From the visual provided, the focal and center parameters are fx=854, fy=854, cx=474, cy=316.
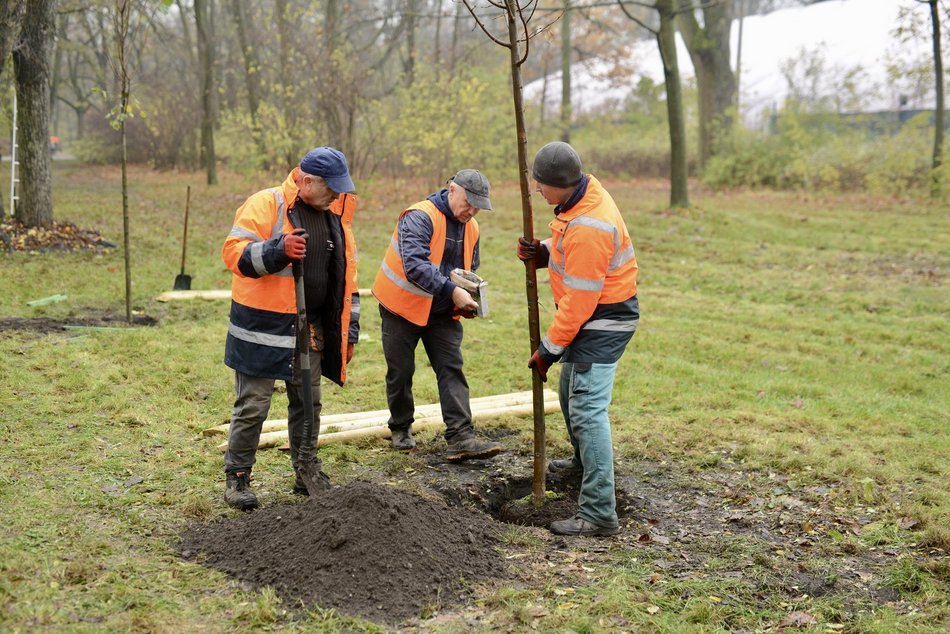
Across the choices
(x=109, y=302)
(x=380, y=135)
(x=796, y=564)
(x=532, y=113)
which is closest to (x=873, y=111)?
A: (x=532, y=113)

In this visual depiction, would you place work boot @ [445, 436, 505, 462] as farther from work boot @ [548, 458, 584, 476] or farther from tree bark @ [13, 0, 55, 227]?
tree bark @ [13, 0, 55, 227]

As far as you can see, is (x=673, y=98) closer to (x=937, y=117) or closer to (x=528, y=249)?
(x=937, y=117)

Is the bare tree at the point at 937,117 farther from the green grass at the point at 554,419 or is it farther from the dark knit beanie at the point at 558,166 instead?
the dark knit beanie at the point at 558,166

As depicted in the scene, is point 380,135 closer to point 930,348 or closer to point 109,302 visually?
point 109,302

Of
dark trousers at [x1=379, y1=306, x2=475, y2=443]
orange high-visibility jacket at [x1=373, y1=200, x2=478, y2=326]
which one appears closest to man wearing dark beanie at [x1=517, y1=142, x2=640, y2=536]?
orange high-visibility jacket at [x1=373, y1=200, x2=478, y2=326]

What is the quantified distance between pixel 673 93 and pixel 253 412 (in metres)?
15.5

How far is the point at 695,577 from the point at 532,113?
1148 inches

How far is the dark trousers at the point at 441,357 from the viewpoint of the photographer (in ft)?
20.0

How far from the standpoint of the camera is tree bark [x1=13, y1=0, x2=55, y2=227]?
13.4 m

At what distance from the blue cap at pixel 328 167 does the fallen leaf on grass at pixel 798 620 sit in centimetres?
308

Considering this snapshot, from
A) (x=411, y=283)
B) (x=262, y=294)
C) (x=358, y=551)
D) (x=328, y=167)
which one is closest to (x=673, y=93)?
(x=411, y=283)

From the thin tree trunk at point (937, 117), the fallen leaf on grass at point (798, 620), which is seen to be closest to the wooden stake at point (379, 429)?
the fallen leaf on grass at point (798, 620)

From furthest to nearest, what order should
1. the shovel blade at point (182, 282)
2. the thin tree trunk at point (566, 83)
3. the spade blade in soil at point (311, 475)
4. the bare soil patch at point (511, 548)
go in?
the thin tree trunk at point (566, 83) < the shovel blade at point (182, 282) < the spade blade in soil at point (311, 475) < the bare soil patch at point (511, 548)

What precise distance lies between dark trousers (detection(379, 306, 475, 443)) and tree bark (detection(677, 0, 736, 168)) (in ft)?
68.0
